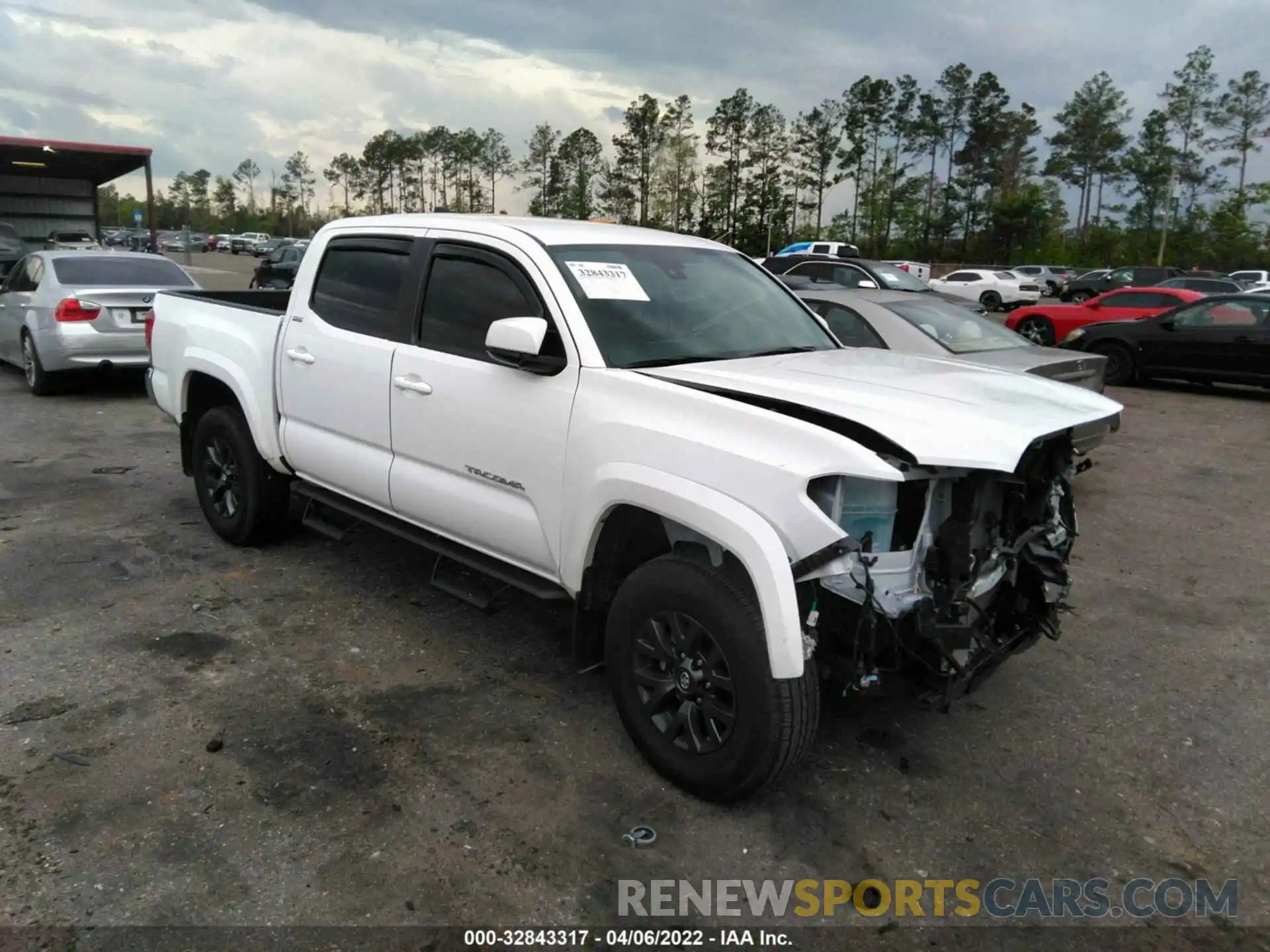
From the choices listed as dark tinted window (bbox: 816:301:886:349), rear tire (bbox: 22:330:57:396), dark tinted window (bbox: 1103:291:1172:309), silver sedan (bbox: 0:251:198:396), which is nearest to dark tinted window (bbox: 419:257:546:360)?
dark tinted window (bbox: 816:301:886:349)

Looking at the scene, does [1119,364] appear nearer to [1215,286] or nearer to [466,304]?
[466,304]

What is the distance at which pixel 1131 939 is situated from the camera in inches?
106

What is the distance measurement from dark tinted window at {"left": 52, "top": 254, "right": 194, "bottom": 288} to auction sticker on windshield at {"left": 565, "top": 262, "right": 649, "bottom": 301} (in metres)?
8.36

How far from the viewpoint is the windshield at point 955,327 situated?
25.1 ft

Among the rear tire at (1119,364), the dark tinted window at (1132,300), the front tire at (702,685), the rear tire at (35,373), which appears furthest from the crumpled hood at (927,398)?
the dark tinted window at (1132,300)

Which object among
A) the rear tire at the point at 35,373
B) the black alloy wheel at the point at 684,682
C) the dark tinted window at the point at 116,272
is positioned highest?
the dark tinted window at the point at 116,272

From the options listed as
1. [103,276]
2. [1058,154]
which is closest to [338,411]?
[103,276]

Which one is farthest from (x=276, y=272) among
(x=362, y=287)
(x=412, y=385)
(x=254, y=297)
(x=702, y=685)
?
(x=702, y=685)

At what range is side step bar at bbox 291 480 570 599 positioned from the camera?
3.80 m

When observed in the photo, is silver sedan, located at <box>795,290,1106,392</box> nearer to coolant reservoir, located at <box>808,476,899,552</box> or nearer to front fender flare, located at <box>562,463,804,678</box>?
coolant reservoir, located at <box>808,476,899,552</box>

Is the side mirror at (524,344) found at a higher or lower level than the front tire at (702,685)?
higher

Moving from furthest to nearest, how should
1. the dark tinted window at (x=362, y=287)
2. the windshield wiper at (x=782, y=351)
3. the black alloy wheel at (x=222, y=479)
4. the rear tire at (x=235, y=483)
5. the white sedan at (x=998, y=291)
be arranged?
the white sedan at (x=998, y=291), the black alloy wheel at (x=222, y=479), the rear tire at (x=235, y=483), the dark tinted window at (x=362, y=287), the windshield wiper at (x=782, y=351)

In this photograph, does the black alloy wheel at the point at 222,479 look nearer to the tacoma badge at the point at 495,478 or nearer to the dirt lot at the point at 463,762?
the dirt lot at the point at 463,762

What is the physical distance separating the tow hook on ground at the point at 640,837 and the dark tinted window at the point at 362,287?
244 cm
